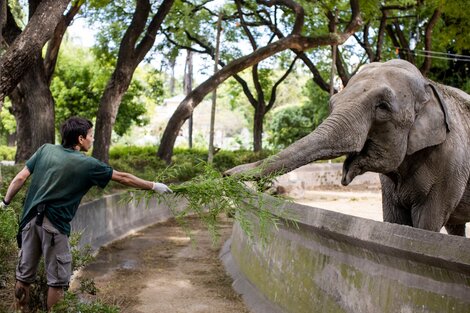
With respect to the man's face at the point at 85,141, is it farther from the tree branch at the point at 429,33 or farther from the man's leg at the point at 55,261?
the tree branch at the point at 429,33

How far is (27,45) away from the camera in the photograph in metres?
9.15

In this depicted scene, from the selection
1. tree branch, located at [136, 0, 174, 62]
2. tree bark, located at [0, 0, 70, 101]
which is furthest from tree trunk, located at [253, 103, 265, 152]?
tree bark, located at [0, 0, 70, 101]

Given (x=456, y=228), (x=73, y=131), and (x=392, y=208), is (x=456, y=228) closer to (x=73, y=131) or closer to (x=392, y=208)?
(x=392, y=208)

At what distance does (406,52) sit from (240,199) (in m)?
23.2

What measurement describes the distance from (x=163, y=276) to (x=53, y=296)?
4.48 m

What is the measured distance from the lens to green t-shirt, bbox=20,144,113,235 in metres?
5.27

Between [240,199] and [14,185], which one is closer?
[240,199]

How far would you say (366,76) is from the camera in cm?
637

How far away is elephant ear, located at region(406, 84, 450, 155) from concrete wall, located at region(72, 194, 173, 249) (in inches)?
172

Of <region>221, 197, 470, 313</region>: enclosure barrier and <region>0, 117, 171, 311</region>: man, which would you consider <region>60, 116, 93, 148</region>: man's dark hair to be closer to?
<region>0, 117, 171, 311</region>: man

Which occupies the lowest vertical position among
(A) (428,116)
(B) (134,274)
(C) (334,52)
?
(B) (134,274)

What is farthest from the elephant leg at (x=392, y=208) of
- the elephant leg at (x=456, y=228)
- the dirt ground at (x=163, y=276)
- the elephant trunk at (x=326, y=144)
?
the dirt ground at (x=163, y=276)

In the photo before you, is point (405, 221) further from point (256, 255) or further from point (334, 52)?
point (334, 52)

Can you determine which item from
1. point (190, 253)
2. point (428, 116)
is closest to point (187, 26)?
point (190, 253)
